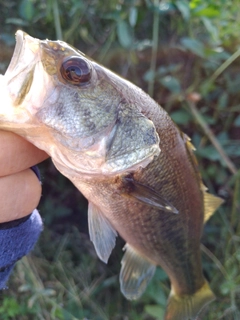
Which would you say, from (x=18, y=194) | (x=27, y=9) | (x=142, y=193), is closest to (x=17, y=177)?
(x=18, y=194)

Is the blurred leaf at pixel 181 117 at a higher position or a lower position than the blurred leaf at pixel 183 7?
lower

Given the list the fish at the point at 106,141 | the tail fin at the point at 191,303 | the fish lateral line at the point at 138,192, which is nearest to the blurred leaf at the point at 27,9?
the fish at the point at 106,141

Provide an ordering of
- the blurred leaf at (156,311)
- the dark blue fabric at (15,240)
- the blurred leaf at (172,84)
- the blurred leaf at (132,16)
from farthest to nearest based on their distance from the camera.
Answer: the blurred leaf at (172,84)
the blurred leaf at (132,16)
the blurred leaf at (156,311)
the dark blue fabric at (15,240)

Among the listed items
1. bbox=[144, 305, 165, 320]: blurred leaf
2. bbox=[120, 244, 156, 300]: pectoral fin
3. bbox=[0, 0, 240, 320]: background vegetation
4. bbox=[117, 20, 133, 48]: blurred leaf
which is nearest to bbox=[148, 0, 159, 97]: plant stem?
bbox=[0, 0, 240, 320]: background vegetation

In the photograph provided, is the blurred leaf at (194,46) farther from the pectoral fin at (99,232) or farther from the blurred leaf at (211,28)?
the pectoral fin at (99,232)

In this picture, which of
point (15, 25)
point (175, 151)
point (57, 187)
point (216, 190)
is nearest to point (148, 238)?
point (175, 151)

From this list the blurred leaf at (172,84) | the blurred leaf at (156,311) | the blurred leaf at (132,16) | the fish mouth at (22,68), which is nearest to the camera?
the fish mouth at (22,68)

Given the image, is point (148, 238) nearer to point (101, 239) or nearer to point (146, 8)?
point (101, 239)
